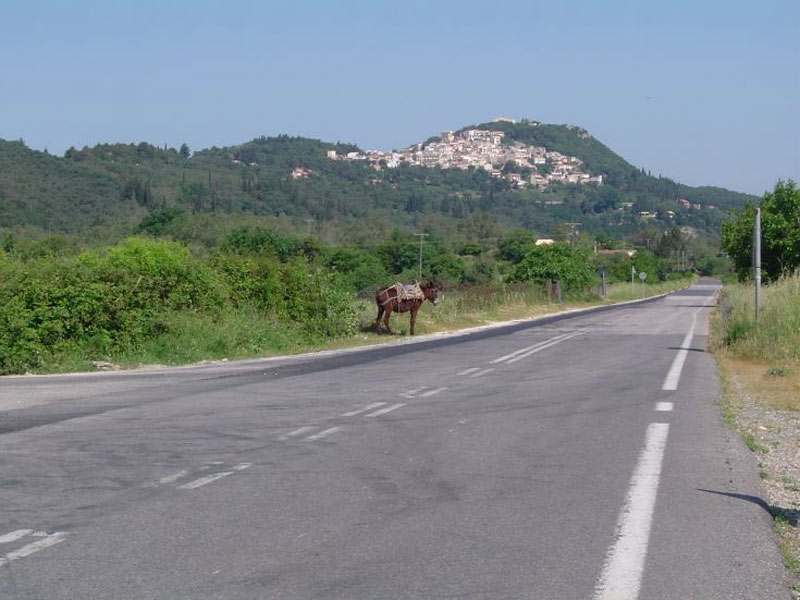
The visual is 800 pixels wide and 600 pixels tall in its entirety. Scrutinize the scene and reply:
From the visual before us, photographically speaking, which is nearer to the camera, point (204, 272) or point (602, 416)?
point (602, 416)

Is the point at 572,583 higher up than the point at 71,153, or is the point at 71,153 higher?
the point at 71,153

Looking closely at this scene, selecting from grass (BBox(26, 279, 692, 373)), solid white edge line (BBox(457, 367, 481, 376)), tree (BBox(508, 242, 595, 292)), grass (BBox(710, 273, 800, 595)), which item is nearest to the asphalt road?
grass (BBox(710, 273, 800, 595))

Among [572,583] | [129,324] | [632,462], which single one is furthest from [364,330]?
[572,583]

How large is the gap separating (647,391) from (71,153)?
144 metres

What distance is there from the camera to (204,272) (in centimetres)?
2573

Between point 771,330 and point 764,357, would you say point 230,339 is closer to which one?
point 764,357

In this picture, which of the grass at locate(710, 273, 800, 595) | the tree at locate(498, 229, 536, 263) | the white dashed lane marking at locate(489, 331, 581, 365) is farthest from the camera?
the tree at locate(498, 229, 536, 263)

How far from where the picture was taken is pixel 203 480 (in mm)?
8883

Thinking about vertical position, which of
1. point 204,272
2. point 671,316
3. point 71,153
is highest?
point 71,153

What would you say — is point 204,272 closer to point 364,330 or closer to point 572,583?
point 364,330

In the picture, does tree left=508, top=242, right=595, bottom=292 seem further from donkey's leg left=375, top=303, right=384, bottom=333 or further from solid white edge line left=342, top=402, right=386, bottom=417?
solid white edge line left=342, top=402, right=386, bottom=417

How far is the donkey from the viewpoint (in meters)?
30.8

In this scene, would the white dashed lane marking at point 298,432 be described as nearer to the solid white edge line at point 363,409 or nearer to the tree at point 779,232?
the solid white edge line at point 363,409

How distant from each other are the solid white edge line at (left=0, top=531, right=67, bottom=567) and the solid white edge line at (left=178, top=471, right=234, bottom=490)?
163 cm
